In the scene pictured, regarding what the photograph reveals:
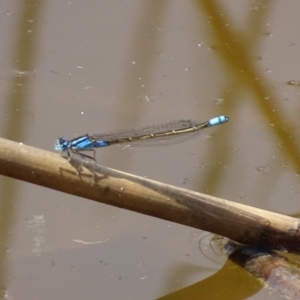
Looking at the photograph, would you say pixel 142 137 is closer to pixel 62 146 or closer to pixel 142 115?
pixel 62 146

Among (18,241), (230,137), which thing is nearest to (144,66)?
(230,137)

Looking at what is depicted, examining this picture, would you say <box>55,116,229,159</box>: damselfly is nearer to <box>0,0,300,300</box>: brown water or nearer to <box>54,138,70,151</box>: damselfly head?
<box>54,138,70,151</box>: damselfly head

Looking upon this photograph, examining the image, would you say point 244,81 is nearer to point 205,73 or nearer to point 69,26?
point 205,73

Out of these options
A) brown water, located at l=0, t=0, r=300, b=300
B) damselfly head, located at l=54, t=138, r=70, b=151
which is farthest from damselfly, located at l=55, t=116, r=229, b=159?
brown water, located at l=0, t=0, r=300, b=300

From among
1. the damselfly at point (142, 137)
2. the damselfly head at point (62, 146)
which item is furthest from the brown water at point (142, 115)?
the damselfly head at point (62, 146)

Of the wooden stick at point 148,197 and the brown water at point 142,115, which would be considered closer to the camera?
the wooden stick at point 148,197

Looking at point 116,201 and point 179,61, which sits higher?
point 179,61

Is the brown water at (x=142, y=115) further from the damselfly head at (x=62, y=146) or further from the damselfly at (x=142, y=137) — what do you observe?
the damselfly head at (x=62, y=146)
